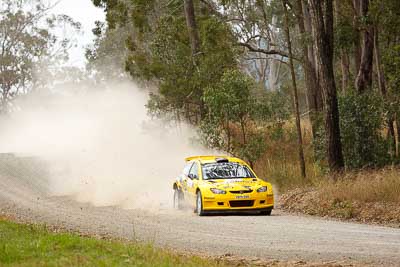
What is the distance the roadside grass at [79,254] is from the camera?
35.8ft

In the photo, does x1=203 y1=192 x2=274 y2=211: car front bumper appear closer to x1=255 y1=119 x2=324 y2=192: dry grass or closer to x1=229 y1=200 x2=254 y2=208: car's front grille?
x1=229 y1=200 x2=254 y2=208: car's front grille

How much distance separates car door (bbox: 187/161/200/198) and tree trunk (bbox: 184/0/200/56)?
16.4 meters

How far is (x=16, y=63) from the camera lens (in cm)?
7625

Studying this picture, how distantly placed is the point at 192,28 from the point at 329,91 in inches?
594

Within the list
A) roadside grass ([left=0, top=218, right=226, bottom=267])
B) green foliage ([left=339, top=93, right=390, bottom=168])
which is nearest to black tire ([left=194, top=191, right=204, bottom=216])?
roadside grass ([left=0, top=218, right=226, bottom=267])

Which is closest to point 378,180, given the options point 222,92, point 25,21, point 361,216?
point 361,216

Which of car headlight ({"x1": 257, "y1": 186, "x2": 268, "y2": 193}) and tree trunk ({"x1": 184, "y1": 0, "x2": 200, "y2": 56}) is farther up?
tree trunk ({"x1": 184, "y1": 0, "x2": 200, "y2": 56})

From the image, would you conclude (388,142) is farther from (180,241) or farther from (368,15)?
(180,241)

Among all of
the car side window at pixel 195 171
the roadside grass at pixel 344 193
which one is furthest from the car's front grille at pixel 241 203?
the roadside grass at pixel 344 193

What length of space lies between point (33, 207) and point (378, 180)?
37.5 feet

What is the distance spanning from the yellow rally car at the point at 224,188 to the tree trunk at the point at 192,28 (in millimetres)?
16730

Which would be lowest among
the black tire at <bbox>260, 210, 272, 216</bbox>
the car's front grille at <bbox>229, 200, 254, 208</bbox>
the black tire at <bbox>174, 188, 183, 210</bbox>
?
the black tire at <bbox>260, 210, 272, 216</bbox>

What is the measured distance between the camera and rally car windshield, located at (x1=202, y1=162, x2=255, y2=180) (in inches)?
849

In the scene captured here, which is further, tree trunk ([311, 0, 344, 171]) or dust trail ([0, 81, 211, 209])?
dust trail ([0, 81, 211, 209])
